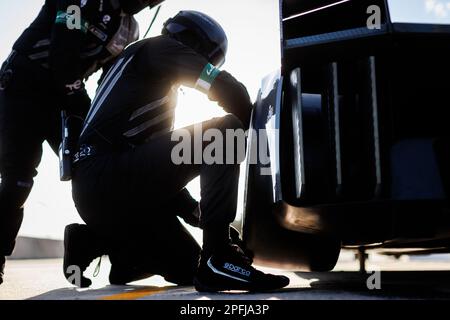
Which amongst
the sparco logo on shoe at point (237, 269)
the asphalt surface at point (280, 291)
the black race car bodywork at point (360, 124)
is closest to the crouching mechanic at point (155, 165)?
the sparco logo on shoe at point (237, 269)

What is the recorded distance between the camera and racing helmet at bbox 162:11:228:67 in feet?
7.74

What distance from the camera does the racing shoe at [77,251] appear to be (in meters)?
2.47

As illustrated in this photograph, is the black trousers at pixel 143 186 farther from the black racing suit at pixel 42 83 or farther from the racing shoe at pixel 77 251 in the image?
the black racing suit at pixel 42 83

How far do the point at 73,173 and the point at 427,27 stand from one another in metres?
1.58

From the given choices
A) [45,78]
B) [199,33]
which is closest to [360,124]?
[199,33]

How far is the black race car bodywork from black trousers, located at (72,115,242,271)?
23cm

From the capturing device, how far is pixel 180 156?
199 cm

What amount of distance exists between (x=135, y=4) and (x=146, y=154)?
116 centimetres

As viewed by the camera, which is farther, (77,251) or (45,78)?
(45,78)

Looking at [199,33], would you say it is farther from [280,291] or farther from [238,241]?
[280,291]

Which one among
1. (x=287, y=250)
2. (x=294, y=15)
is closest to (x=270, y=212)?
(x=287, y=250)

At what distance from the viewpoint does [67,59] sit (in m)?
2.48

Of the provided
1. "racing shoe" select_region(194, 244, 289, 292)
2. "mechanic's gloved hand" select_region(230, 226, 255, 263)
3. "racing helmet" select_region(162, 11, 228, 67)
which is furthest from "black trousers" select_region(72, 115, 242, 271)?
"racing helmet" select_region(162, 11, 228, 67)

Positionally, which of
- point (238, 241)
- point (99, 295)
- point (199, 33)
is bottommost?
point (99, 295)
